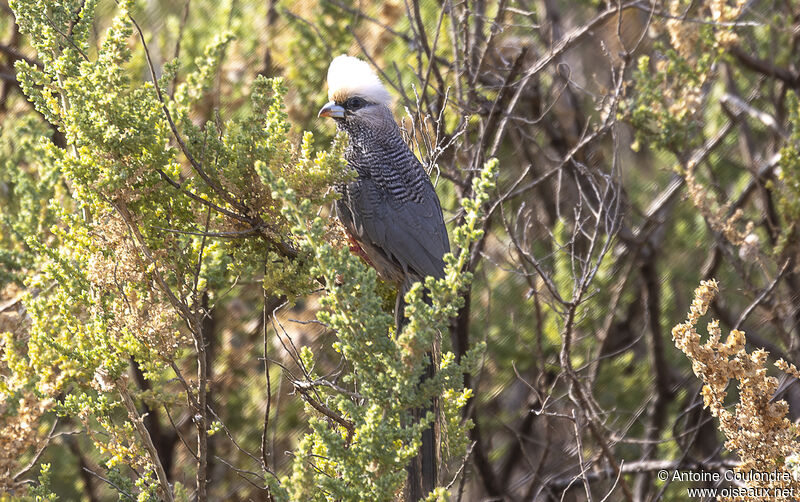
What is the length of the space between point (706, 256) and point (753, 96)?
1.32m

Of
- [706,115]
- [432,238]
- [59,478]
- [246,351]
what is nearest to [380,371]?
[432,238]

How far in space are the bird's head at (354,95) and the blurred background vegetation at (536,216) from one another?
14.9 inches

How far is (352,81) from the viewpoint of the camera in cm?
399

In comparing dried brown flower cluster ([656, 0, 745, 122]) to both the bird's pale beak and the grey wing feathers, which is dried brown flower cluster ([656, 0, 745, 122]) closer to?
the grey wing feathers

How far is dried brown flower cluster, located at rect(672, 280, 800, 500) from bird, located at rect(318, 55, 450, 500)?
1287mm

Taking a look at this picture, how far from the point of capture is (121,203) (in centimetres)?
297

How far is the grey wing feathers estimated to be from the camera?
384cm

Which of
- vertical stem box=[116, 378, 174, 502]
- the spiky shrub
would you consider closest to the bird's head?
the spiky shrub

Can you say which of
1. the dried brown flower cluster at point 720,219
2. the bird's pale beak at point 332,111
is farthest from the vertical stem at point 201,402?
the dried brown flower cluster at point 720,219

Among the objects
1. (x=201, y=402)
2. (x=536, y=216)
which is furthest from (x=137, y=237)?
(x=536, y=216)

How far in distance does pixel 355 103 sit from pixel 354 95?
0.14ft

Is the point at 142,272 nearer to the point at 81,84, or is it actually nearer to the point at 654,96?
the point at 81,84

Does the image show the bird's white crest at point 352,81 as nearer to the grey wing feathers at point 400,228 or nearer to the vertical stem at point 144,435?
the grey wing feathers at point 400,228

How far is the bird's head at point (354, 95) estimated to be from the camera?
397 centimetres
